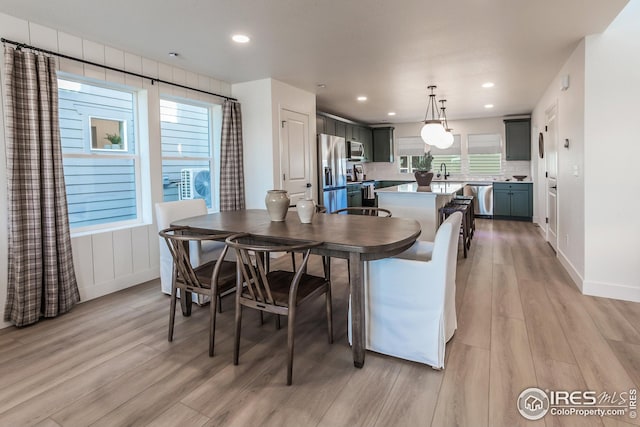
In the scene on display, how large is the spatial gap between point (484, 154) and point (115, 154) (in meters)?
7.57

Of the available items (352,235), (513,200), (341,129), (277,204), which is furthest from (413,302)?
(513,200)

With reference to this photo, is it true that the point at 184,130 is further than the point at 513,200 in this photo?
No

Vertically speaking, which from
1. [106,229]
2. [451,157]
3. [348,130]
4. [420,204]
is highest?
[348,130]

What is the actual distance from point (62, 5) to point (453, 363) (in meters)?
3.62

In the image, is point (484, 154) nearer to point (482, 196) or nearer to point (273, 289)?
point (482, 196)

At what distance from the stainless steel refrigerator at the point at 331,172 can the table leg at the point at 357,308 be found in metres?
3.91

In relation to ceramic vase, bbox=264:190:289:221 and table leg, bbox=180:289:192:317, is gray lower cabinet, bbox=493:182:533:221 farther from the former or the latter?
table leg, bbox=180:289:192:317

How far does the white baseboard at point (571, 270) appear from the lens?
11.3 feet

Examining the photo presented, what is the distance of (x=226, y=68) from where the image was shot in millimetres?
4168

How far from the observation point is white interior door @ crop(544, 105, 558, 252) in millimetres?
4730

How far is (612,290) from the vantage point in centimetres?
321

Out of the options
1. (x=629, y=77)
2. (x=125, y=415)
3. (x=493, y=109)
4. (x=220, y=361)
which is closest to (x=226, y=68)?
(x=220, y=361)

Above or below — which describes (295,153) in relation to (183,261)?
above

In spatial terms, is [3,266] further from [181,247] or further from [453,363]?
[453,363]
